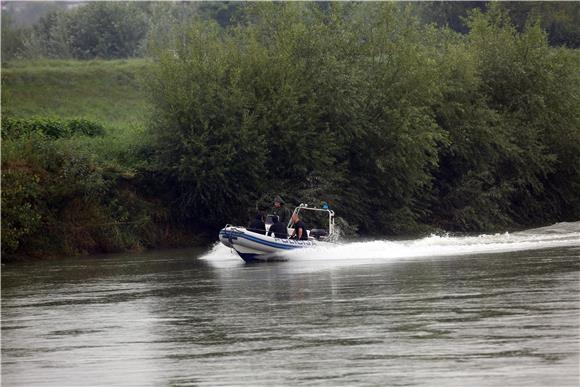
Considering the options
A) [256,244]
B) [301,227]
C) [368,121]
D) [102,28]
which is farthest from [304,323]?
[102,28]

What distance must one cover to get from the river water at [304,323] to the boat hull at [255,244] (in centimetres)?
95

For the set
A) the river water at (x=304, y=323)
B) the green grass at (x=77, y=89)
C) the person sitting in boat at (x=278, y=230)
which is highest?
the green grass at (x=77, y=89)

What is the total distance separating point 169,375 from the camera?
16859 mm

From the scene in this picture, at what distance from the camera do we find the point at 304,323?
21.4m

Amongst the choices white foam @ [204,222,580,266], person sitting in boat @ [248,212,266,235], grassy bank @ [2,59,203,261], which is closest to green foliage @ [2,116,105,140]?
grassy bank @ [2,59,203,261]

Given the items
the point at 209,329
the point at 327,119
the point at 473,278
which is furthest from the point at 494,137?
the point at 209,329

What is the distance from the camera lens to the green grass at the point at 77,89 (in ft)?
206

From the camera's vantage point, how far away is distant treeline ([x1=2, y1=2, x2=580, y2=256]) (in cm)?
4319

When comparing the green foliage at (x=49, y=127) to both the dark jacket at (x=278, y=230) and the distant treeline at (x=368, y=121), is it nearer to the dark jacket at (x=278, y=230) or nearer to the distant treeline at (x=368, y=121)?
the distant treeline at (x=368, y=121)

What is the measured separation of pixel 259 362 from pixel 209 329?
3.70m

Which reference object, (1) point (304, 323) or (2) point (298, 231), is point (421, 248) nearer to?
(2) point (298, 231)

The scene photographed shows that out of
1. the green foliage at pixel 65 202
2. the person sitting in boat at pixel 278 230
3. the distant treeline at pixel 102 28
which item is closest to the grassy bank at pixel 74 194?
the green foliage at pixel 65 202

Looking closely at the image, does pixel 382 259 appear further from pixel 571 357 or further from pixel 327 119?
pixel 571 357

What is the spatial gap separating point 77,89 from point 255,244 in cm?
3491
